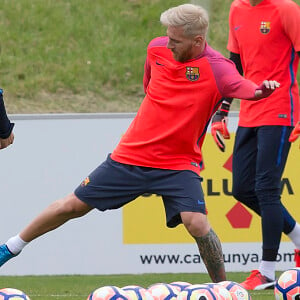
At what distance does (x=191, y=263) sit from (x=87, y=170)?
1312 millimetres

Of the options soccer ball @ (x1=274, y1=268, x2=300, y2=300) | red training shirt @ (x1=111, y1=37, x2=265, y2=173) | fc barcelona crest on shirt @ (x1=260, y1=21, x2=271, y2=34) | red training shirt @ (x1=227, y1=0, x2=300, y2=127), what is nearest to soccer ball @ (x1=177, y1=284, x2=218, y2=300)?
soccer ball @ (x1=274, y1=268, x2=300, y2=300)

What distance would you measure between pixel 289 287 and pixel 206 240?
2.31 ft

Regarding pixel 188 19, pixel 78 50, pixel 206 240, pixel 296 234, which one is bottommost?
pixel 296 234

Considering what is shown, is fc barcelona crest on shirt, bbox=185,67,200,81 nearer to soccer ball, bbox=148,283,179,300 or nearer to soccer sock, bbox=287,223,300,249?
soccer ball, bbox=148,283,179,300

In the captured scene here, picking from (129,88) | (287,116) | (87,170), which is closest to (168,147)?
(287,116)

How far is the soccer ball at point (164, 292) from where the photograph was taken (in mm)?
6195

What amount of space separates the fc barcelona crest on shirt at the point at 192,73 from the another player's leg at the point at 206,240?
0.90m

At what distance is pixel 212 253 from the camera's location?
23.3ft

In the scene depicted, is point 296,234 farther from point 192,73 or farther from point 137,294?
point 137,294

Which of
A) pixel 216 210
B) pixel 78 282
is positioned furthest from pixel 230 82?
pixel 216 210

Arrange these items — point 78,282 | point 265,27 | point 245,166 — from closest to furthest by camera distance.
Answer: point 265,27 → point 245,166 → point 78,282

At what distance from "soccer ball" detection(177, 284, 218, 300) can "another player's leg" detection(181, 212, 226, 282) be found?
898 mm

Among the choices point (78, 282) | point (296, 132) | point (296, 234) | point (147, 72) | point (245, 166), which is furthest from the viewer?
point (78, 282)

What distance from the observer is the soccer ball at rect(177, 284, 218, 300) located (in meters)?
6.04
